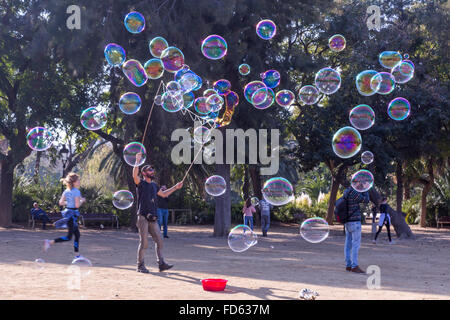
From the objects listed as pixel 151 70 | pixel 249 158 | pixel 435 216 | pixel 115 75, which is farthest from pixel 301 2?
pixel 435 216

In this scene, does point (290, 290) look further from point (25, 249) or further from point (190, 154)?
point (190, 154)

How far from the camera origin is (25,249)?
559 inches

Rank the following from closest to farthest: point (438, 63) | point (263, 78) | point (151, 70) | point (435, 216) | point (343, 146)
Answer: point (343, 146) → point (151, 70) → point (263, 78) → point (438, 63) → point (435, 216)

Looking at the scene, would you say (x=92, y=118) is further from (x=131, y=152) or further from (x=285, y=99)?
(x=285, y=99)

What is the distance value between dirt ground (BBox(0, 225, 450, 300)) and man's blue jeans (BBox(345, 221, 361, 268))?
0.90 ft

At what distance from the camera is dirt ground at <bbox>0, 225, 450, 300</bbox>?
7519 mm

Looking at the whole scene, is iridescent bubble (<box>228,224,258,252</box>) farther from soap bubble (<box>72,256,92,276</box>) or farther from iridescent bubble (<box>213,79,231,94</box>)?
iridescent bubble (<box>213,79,231,94</box>)

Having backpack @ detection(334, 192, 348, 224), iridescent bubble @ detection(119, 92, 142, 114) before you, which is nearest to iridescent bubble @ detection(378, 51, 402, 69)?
backpack @ detection(334, 192, 348, 224)

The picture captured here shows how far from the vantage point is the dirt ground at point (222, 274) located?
7.52 meters

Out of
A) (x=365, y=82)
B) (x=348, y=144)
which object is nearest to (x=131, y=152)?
(x=348, y=144)

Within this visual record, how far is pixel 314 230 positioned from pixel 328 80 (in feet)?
12.6

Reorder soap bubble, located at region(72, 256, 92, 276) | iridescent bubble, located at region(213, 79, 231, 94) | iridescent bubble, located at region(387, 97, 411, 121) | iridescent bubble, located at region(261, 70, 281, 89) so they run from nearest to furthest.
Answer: soap bubble, located at region(72, 256, 92, 276) → iridescent bubble, located at region(387, 97, 411, 121) → iridescent bubble, located at region(213, 79, 231, 94) → iridescent bubble, located at region(261, 70, 281, 89)

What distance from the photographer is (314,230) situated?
11.8 metres

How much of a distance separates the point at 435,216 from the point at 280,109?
16.0 meters
